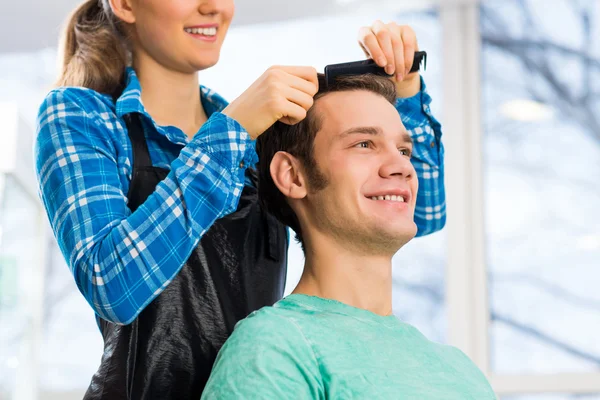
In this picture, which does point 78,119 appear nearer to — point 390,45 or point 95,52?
point 95,52

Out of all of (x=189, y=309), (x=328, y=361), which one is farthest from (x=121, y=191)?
(x=328, y=361)

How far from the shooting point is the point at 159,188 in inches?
57.4

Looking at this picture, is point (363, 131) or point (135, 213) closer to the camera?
point (135, 213)

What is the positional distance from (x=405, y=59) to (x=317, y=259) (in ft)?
1.40

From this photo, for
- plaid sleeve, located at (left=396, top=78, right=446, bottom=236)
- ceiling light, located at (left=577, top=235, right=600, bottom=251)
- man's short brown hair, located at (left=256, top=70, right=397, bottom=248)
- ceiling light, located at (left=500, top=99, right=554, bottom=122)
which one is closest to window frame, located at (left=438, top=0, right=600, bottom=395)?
ceiling light, located at (left=500, top=99, right=554, bottom=122)

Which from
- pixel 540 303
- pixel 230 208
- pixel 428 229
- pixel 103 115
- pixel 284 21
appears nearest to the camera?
pixel 230 208

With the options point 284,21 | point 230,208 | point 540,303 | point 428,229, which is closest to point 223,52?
point 284,21

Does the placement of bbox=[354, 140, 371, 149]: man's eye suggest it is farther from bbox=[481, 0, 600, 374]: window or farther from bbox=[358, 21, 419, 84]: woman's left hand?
bbox=[481, 0, 600, 374]: window

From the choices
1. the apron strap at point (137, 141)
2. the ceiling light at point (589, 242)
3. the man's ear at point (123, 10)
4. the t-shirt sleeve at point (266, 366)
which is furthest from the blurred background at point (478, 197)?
the t-shirt sleeve at point (266, 366)

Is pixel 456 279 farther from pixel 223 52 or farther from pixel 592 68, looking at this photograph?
pixel 223 52

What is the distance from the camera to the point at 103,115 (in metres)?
1.65

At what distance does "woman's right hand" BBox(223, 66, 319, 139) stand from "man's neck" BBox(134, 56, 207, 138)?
1.00 feet

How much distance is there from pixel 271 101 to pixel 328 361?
0.44 meters

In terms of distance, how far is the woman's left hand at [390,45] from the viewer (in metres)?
1.69
